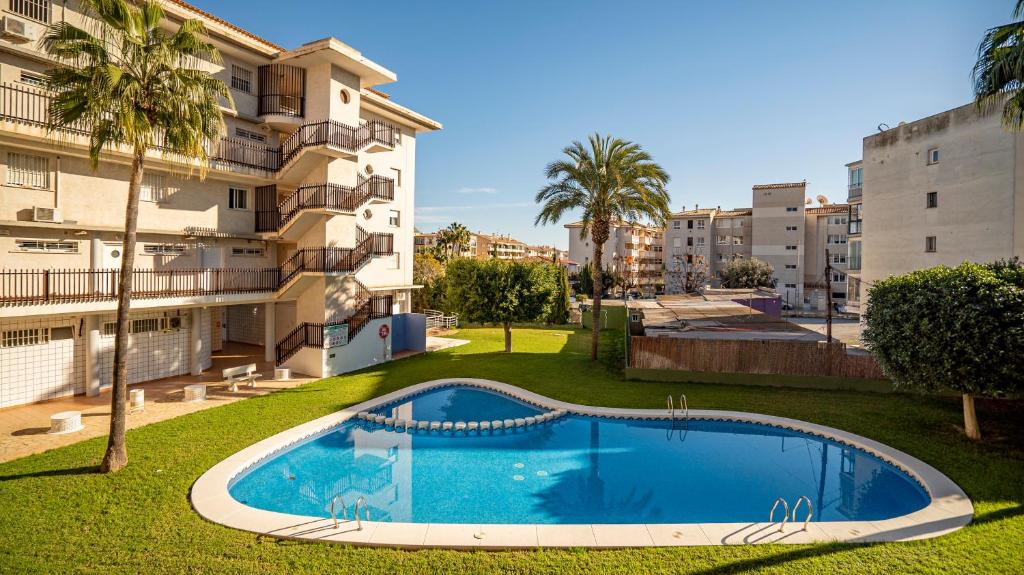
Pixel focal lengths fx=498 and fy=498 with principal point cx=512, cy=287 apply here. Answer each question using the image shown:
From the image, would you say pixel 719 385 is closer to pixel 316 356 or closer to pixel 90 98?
pixel 316 356

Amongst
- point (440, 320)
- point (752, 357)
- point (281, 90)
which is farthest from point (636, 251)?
point (281, 90)

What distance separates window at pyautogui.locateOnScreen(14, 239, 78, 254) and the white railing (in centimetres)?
2304

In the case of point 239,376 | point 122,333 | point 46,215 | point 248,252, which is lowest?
point 239,376

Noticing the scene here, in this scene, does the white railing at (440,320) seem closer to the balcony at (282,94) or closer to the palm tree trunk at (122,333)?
the balcony at (282,94)

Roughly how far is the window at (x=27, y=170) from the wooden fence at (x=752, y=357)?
76.3 ft

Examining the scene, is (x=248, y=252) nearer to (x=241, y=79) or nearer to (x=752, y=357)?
(x=241, y=79)

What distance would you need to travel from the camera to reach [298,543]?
9086mm

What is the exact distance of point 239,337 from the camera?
98.6 ft

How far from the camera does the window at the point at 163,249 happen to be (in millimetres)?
20402

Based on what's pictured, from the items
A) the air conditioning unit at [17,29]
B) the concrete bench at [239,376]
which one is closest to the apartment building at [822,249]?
the concrete bench at [239,376]

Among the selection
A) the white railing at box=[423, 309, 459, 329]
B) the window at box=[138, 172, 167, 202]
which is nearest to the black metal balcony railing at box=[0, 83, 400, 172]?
the window at box=[138, 172, 167, 202]

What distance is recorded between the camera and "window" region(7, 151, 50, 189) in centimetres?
1645

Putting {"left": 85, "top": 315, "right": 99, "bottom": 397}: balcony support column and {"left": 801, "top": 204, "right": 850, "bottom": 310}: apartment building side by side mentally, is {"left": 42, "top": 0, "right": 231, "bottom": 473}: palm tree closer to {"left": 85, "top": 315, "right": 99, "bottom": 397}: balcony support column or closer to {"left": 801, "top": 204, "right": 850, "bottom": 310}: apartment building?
{"left": 85, "top": 315, "right": 99, "bottom": 397}: balcony support column

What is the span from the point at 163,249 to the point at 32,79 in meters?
6.99
